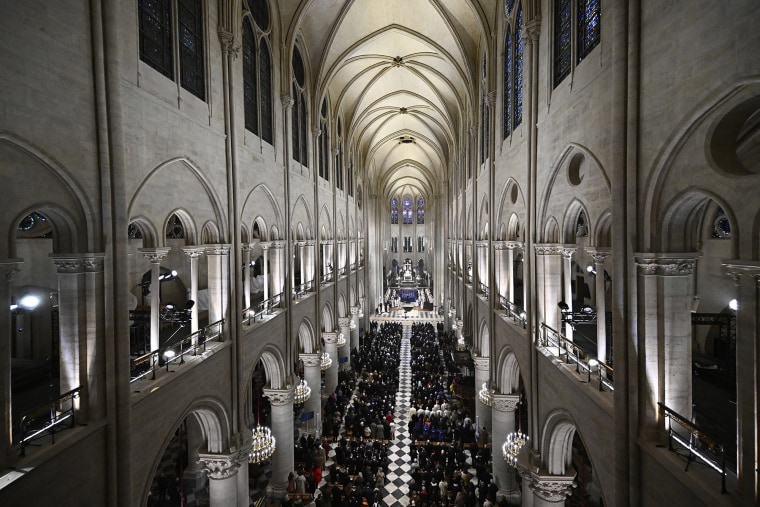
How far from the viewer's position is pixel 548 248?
9414mm

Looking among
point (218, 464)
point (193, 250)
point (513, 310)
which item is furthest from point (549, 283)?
point (218, 464)

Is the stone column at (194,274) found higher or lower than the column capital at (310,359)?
higher

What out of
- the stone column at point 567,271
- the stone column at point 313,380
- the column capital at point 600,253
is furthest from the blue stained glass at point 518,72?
the stone column at point 313,380

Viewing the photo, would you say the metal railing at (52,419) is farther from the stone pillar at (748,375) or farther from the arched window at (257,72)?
the arched window at (257,72)

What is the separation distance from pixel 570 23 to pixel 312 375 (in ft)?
52.7

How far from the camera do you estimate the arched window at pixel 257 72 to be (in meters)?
12.3

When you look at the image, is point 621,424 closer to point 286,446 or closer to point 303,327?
point 286,446

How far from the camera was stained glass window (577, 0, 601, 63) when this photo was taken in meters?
7.12

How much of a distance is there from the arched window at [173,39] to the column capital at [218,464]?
350 inches

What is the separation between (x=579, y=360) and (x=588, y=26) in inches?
258

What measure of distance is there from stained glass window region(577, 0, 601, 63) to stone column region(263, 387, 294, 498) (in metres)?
13.2

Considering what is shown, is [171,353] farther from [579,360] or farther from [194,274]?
[579,360]

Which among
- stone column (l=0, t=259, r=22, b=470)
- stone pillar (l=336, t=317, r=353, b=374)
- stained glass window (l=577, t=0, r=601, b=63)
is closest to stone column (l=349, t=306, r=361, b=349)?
stone pillar (l=336, t=317, r=353, b=374)

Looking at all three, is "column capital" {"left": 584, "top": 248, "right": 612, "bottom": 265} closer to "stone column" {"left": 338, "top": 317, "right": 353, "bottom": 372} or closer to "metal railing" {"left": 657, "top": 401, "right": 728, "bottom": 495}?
"metal railing" {"left": 657, "top": 401, "right": 728, "bottom": 495}
